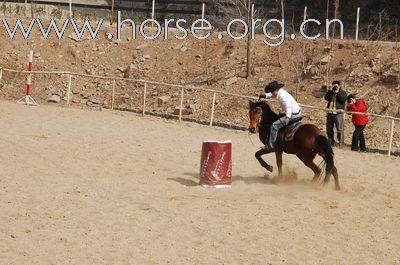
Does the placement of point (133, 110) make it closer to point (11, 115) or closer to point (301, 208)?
point (11, 115)

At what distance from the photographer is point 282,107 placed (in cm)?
1391

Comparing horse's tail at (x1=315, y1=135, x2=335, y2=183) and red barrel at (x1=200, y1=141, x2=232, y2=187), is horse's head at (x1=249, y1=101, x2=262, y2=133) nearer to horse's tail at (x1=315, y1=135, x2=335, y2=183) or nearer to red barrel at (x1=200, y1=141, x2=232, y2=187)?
red barrel at (x1=200, y1=141, x2=232, y2=187)

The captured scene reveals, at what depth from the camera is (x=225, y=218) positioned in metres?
11.1

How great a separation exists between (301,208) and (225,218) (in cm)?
154

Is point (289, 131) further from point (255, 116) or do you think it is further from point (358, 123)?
point (358, 123)

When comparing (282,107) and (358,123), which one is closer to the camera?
(282,107)

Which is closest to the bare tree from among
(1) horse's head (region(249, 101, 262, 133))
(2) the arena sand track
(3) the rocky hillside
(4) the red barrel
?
(3) the rocky hillside

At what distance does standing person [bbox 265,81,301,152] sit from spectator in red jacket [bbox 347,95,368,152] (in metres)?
5.89

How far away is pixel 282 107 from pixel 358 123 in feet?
20.0

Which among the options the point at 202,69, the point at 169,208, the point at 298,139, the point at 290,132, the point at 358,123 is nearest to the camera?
the point at 169,208

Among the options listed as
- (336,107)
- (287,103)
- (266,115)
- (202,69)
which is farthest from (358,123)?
(202,69)

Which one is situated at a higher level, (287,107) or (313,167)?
(287,107)

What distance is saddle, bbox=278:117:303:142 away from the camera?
1381 cm

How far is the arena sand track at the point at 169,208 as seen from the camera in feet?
30.9
